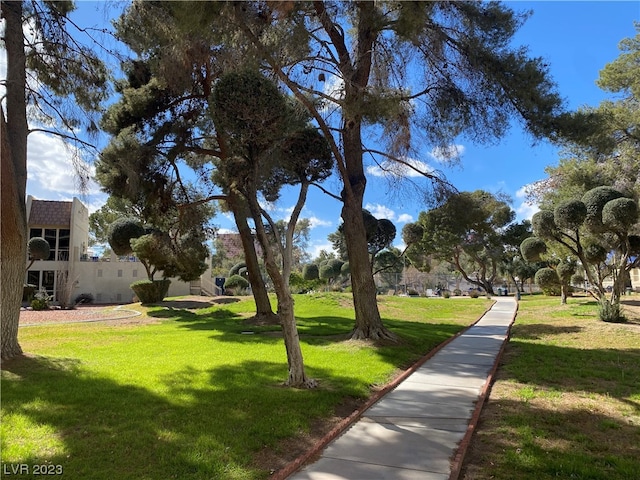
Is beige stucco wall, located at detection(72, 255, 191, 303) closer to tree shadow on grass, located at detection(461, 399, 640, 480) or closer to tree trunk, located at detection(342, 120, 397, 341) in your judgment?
tree trunk, located at detection(342, 120, 397, 341)

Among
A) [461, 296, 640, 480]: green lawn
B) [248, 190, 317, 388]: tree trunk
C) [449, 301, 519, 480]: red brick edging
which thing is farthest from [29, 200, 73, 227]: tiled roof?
[449, 301, 519, 480]: red brick edging

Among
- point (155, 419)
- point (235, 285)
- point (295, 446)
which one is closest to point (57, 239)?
point (235, 285)

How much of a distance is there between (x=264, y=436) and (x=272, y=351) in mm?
5059

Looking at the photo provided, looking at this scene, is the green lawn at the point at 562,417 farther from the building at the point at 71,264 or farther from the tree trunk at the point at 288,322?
the building at the point at 71,264

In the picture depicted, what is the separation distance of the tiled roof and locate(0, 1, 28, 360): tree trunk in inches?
997

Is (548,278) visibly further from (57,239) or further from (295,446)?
(57,239)

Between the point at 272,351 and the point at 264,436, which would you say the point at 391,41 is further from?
the point at 264,436

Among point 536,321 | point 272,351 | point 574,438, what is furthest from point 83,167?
point 536,321

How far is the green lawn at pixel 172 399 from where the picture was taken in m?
3.74

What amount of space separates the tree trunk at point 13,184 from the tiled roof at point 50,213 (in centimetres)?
2533

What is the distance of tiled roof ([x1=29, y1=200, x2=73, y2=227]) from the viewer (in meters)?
29.8

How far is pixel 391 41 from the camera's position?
10.3 meters

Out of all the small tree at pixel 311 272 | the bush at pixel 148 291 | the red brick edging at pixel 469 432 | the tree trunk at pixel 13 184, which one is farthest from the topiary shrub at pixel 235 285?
the red brick edging at pixel 469 432

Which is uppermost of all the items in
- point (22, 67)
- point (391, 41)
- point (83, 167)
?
point (391, 41)
